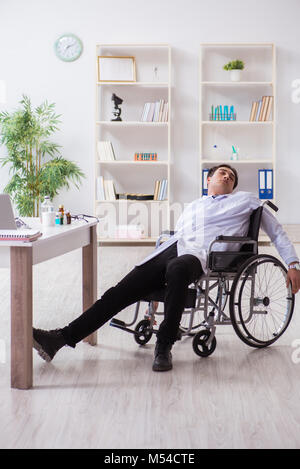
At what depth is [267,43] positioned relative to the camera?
6.45 metres

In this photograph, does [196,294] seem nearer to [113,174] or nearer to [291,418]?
[291,418]

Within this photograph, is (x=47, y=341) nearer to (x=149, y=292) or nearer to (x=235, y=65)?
(x=149, y=292)

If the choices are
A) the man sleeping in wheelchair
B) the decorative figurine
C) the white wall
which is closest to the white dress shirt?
the man sleeping in wheelchair

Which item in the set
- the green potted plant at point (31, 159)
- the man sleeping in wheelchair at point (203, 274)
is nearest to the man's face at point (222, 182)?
the man sleeping in wheelchair at point (203, 274)

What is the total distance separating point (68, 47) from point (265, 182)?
264 cm

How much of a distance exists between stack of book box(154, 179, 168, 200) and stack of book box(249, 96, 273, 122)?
1171 millimetres

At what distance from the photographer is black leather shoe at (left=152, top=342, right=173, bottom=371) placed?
2555 millimetres

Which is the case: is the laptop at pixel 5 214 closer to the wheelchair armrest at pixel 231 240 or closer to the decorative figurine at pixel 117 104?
the wheelchair armrest at pixel 231 240

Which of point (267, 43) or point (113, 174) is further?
point (113, 174)

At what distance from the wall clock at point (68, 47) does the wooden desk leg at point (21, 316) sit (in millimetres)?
4923

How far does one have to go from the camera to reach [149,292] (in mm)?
2719
